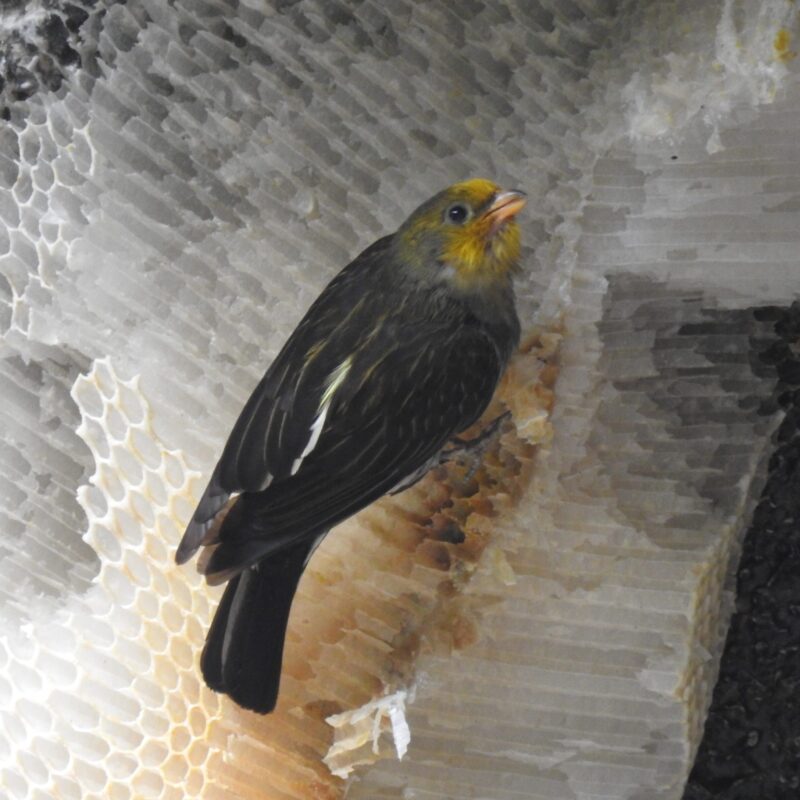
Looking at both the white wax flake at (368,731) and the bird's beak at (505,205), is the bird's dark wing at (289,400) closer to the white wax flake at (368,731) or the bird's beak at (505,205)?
the bird's beak at (505,205)

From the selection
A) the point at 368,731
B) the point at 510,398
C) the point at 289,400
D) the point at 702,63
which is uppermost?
the point at 702,63

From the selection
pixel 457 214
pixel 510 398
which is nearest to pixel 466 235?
pixel 457 214

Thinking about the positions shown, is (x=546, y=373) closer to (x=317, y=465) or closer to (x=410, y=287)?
(x=410, y=287)

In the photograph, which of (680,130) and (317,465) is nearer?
(317,465)

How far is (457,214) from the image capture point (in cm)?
155

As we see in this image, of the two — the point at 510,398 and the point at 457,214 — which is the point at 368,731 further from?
the point at 457,214

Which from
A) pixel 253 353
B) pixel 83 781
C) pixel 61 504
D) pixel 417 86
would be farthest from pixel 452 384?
pixel 83 781

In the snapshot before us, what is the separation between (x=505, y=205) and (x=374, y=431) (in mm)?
303

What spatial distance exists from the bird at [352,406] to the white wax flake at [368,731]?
150 millimetres

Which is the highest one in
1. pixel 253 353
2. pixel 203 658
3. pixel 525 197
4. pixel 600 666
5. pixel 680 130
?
pixel 680 130

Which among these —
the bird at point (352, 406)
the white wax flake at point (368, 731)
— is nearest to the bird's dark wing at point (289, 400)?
the bird at point (352, 406)

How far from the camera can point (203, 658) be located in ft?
4.66

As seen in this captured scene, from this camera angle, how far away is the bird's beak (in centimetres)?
150

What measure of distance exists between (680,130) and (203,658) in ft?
2.65
